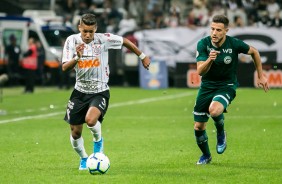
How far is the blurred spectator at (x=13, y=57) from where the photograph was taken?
39.2 m

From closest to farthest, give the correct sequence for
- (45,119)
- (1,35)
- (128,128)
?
(128,128) < (45,119) < (1,35)

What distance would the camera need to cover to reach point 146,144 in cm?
1747

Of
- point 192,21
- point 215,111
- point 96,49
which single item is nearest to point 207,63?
point 215,111

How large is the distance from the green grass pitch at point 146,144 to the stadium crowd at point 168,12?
904cm

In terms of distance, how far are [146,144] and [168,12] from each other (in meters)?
25.5

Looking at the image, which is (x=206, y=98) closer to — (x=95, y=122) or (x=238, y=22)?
(x=95, y=122)

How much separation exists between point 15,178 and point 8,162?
6.30 ft

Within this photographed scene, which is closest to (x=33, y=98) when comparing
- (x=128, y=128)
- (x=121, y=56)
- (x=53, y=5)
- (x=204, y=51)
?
(x=121, y=56)

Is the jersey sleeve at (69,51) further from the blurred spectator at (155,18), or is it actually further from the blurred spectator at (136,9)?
the blurred spectator at (136,9)

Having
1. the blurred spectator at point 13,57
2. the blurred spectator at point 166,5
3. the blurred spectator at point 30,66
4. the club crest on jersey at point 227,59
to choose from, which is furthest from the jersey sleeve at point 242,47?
the blurred spectator at point 166,5

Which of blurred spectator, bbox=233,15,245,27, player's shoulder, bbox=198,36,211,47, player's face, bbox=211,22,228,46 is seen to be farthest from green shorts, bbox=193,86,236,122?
blurred spectator, bbox=233,15,245,27

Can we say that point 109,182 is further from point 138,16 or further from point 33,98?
point 138,16

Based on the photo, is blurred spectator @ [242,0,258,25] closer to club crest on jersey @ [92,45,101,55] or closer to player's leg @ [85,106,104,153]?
club crest on jersey @ [92,45,101,55]

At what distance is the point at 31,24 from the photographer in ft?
135
